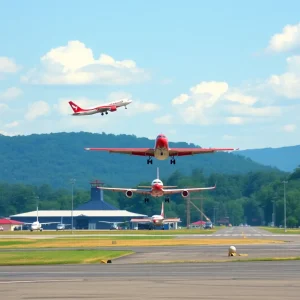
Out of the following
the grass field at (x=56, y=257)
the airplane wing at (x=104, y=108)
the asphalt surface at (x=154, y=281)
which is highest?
the airplane wing at (x=104, y=108)

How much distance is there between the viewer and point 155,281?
54469mm

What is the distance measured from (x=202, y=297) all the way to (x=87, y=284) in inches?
400

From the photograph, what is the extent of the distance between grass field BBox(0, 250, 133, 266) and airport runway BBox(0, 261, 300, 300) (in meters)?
5.15

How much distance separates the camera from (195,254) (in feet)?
282

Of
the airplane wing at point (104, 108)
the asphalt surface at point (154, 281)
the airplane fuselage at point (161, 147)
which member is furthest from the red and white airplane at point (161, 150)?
the airplane wing at point (104, 108)

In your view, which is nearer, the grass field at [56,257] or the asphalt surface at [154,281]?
the asphalt surface at [154,281]

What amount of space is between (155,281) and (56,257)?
29.4 meters

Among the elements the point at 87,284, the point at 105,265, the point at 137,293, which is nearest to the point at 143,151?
the point at 105,265

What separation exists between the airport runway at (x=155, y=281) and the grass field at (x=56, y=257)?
5146 millimetres

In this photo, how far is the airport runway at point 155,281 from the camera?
153 feet

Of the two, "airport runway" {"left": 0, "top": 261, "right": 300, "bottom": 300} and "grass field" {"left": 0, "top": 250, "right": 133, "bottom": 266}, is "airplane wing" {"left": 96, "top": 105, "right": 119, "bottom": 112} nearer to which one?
"grass field" {"left": 0, "top": 250, "right": 133, "bottom": 266}

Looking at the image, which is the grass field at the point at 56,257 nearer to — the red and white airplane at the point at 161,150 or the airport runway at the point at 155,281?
the airport runway at the point at 155,281

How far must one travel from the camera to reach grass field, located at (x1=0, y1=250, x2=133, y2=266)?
7612cm

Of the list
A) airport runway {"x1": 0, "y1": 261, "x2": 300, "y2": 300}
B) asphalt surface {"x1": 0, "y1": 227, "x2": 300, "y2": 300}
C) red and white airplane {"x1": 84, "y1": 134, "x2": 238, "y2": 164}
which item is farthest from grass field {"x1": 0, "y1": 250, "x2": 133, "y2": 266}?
red and white airplane {"x1": 84, "y1": 134, "x2": 238, "y2": 164}
